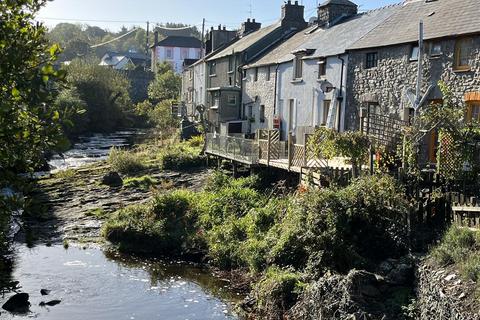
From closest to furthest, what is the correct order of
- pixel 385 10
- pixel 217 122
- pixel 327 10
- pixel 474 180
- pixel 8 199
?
pixel 8 199 → pixel 474 180 → pixel 385 10 → pixel 327 10 → pixel 217 122

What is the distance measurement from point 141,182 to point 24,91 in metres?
25.1

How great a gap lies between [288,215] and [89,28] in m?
171

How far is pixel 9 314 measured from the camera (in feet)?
47.3

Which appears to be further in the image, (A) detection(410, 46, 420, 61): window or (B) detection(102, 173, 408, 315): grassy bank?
(A) detection(410, 46, 420, 61): window

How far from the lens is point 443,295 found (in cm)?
1038

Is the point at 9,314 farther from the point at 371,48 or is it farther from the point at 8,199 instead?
the point at 371,48

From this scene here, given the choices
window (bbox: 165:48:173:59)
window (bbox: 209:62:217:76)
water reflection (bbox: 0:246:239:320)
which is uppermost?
window (bbox: 165:48:173:59)

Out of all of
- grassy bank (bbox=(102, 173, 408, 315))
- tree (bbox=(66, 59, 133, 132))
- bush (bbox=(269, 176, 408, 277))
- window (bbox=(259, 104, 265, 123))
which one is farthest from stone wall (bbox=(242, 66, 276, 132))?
tree (bbox=(66, 59, 133, 132))

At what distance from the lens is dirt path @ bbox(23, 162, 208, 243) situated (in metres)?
23.3

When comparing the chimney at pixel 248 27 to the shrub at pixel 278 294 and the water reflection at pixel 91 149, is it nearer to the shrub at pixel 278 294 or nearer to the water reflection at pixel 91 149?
the water reflection at pixel 91 149

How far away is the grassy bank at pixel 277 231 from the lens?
14.1m

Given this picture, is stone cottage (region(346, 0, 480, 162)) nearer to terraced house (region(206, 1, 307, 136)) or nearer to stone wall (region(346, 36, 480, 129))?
stone wall (region(346, 36, 480, 129))

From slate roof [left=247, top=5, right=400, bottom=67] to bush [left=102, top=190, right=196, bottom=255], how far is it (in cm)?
1075

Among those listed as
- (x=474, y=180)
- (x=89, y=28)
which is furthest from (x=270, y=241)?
(x=89, y=28)
